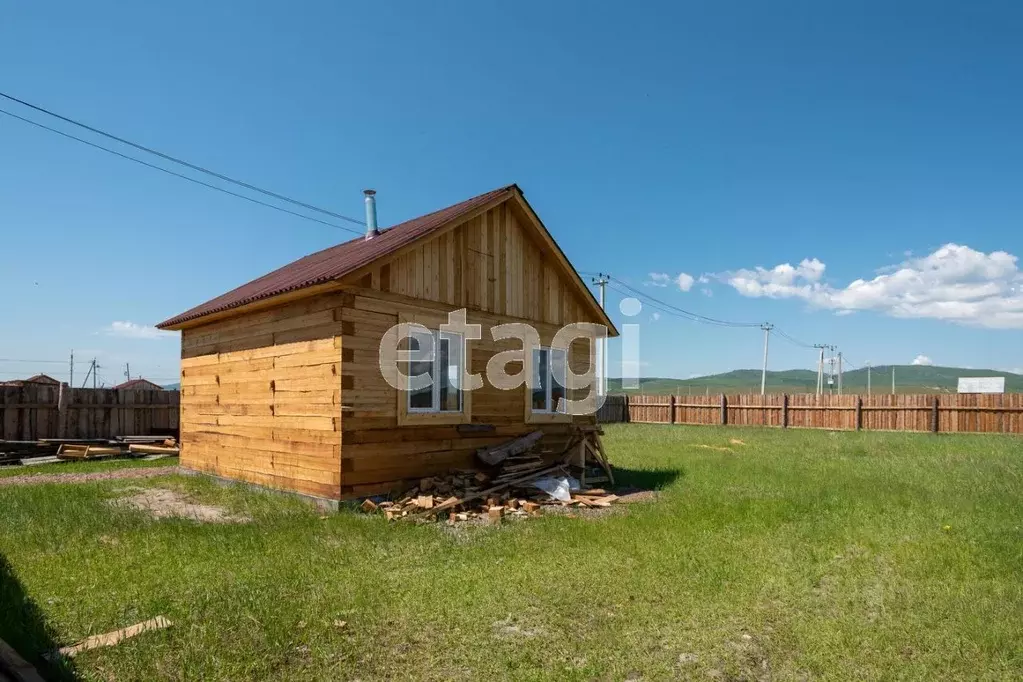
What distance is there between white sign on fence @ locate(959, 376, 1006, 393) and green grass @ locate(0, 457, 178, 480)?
34990mm

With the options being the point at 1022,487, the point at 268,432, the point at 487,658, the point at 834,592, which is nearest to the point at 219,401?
the point at 268,432

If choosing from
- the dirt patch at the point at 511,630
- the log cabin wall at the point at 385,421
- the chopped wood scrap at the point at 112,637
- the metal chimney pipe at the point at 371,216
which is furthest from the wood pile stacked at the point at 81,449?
the dirt patch at the point at 511,630

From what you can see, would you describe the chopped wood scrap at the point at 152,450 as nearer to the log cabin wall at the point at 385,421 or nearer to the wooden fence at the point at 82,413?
the wooden fence at the point at 82,413

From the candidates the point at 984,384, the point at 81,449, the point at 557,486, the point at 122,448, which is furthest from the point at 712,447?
the point at 984,384

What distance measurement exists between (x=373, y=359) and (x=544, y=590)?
222 inches

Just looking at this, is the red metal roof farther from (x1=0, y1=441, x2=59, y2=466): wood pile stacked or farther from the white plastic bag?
(x1=0, y1=441, x2=59, y2=466): wood pile stacked

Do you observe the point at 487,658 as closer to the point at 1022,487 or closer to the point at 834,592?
the point at 834,592

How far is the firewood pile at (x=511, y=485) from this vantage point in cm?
1045

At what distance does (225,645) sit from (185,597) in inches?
55.2

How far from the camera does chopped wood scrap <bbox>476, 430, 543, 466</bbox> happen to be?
12.3 m

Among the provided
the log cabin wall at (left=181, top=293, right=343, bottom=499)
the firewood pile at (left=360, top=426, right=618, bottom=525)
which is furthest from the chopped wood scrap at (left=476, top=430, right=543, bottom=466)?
the log cabin wall at (left=181, top=293, right=343, bottom=499)

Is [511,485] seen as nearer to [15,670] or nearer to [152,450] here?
[15,670]

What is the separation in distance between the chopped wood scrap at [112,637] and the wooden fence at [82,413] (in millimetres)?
17956

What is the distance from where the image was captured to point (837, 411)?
30.2 m
